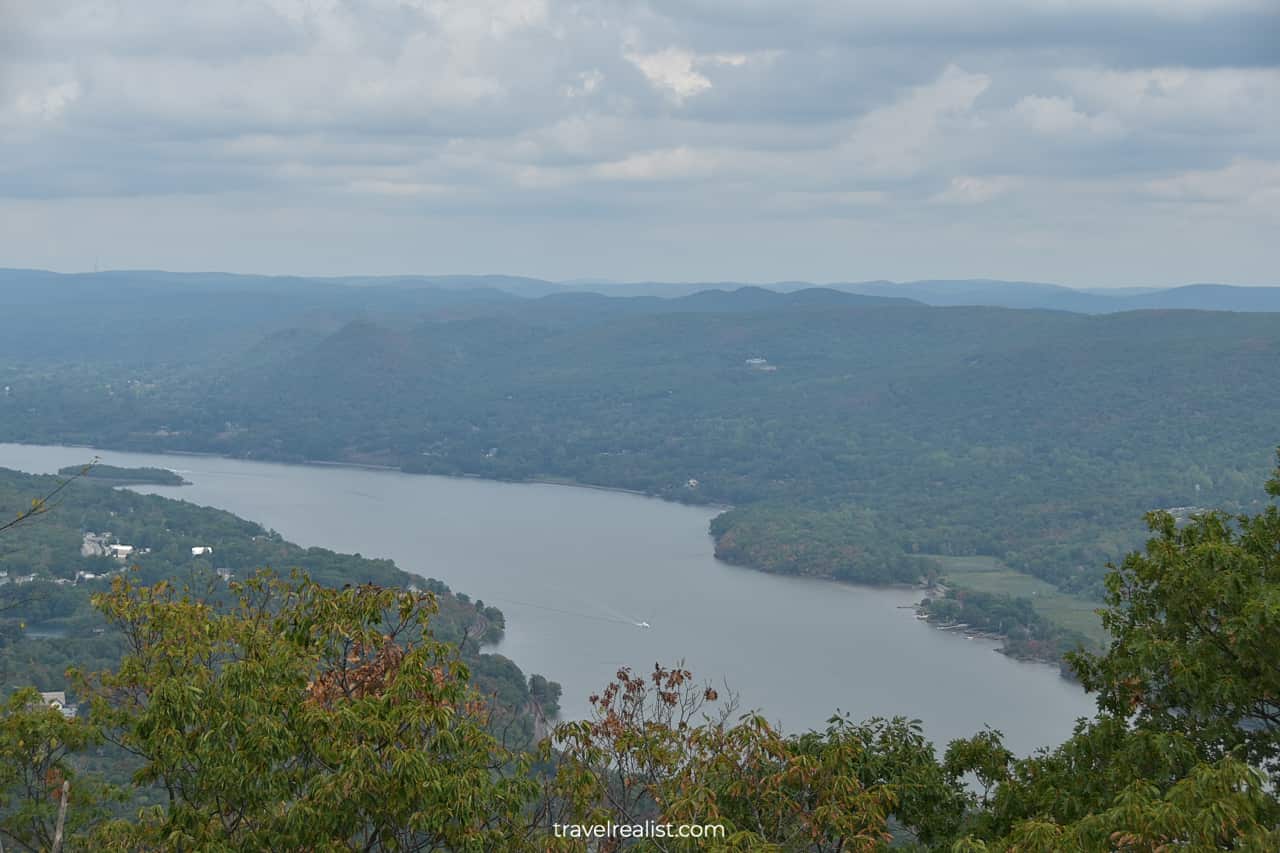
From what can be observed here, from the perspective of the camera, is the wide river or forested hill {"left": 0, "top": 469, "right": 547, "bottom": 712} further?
the wide river

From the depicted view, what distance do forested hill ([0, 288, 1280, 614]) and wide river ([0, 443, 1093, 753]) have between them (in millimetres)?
5030

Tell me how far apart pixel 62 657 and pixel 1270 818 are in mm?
27238

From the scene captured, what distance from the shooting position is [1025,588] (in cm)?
4553

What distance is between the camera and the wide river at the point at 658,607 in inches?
1125

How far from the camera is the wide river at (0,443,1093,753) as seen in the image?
2856 cm

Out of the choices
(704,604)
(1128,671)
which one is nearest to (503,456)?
(704,604)

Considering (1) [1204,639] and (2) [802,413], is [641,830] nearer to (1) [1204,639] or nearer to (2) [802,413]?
(1) [1204,639]

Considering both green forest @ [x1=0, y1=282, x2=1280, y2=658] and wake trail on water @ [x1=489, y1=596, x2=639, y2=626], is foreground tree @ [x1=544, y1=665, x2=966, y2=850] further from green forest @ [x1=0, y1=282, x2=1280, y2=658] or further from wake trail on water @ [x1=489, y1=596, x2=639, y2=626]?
green forest @ [x1=0, y1=282, x2=1280, y2=658]

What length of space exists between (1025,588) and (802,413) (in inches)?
1509

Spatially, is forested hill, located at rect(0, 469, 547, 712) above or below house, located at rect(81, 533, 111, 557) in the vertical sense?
above

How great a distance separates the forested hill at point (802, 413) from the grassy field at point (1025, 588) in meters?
1.21

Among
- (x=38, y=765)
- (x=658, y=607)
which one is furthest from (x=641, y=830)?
(x=658, y=607)

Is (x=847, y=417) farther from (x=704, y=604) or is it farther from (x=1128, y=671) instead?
(x=1128, y=671)

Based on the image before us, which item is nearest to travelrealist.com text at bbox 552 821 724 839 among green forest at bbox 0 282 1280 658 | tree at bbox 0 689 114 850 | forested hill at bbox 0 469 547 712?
tree at bbox 0 689 114 850
